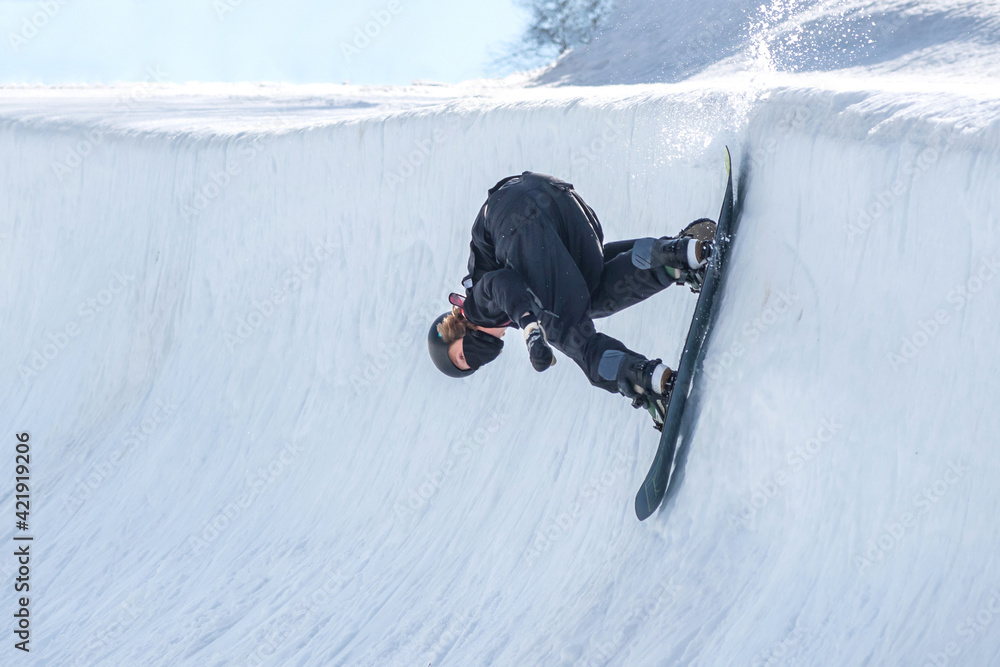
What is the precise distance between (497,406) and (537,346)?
4.61ft

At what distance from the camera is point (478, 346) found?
392 centimetres

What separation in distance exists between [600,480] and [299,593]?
61.7 inches

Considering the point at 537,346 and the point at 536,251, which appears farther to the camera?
the point at 536,251

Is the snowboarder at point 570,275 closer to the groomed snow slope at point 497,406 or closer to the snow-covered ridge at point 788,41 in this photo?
the groomed snow slope at point 497,406

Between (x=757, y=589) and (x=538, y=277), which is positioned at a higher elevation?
(x=538, y=277)

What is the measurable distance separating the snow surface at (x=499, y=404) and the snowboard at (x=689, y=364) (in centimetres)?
7

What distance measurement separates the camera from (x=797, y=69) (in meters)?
11.9

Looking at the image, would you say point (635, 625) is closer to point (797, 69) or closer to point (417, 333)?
point (417, 333)

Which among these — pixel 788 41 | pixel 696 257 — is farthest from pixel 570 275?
pixel 788 41

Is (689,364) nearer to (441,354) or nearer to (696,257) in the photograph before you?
(696,257)

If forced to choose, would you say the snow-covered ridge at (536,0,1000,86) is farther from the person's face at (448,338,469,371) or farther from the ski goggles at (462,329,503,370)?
the person's face at (448,338,469,371)

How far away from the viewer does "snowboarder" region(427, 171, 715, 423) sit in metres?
3.04

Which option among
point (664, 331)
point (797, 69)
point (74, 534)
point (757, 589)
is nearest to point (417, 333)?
point (664, 331)

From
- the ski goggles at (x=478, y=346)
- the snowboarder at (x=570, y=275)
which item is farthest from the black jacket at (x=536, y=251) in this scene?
the ski goggles at (x=478, y=346)
